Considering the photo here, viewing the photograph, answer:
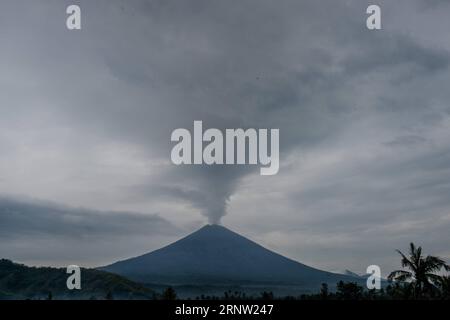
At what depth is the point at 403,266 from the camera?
1635 inches
